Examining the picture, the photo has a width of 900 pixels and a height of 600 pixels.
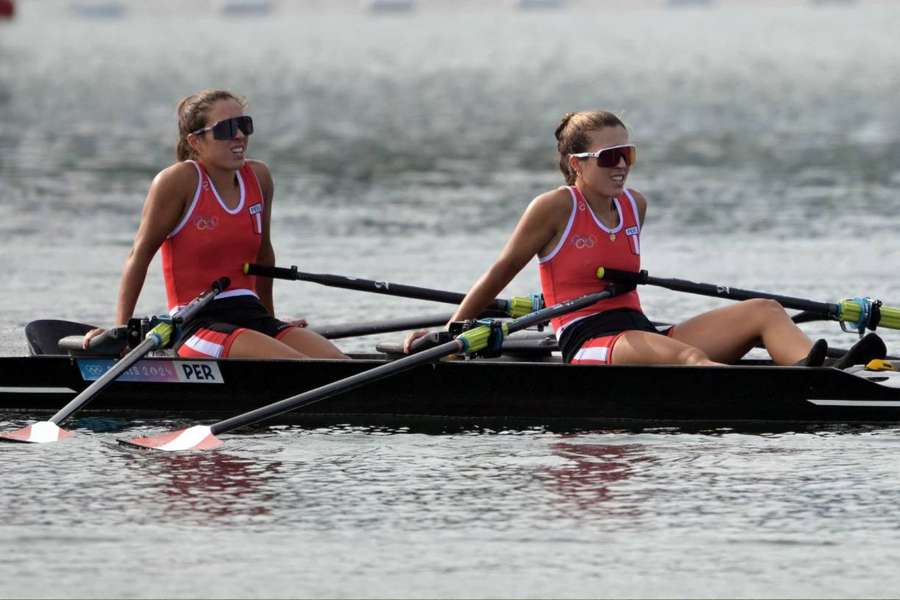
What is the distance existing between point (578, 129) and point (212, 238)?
1948 millimetres

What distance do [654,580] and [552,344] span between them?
401 cm

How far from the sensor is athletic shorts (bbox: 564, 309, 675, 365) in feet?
36.4

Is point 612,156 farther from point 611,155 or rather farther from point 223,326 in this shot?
point 223,326

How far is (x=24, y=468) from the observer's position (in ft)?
33.9

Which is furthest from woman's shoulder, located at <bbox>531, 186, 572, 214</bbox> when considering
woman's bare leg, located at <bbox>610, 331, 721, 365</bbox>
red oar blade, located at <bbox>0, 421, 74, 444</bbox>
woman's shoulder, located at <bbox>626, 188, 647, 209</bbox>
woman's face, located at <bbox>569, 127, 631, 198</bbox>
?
red oar blade, located at <bbox>0, 421, 74, 444</bbox>

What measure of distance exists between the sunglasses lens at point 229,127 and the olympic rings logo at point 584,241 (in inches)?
69.1

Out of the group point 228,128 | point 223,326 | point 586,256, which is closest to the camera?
point 586,256

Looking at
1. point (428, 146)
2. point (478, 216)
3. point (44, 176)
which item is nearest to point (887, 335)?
point (478, 216)

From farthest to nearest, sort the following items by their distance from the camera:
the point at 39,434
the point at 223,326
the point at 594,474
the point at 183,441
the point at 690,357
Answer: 1. the point at 223,326
2. the point at 690,357
3. the point at 39,434
4. the point at 183,441
5. the point at 594,474

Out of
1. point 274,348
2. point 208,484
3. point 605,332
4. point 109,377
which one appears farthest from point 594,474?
point 109,377

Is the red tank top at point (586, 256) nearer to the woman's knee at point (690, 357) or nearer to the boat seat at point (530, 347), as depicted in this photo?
the woman's knee at point (690, 357)

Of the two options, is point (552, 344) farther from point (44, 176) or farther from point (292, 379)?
point (44, 176)

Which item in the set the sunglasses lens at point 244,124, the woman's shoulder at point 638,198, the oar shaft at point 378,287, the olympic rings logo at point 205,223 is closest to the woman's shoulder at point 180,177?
the olympic rings logo at point 205,223

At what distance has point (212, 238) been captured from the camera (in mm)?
11375
